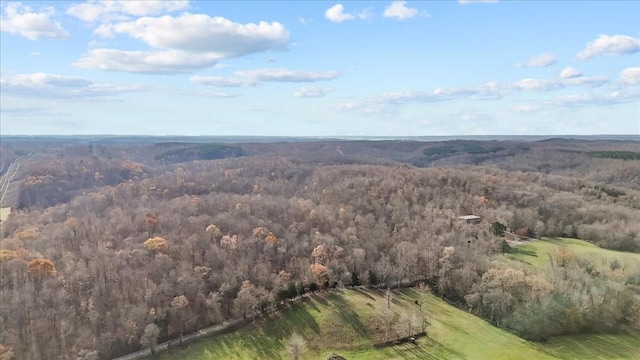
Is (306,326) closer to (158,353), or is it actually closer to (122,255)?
(158,353)

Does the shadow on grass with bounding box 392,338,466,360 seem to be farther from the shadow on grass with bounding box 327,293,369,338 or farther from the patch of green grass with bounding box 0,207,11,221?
the patch of green grass with bounding box 0,207,11,221

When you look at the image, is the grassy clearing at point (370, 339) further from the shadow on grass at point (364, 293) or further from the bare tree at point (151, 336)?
the bare tree at point (151, 336)

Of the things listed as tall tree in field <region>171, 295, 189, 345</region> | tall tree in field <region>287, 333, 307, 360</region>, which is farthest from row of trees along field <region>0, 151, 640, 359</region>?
tall tree in field <region>287, 333, 307, 360</region>

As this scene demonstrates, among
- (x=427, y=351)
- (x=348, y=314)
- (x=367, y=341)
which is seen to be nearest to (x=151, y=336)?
(x=348, y=314)

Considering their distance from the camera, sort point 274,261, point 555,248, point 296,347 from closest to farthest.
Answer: point 296,347 < point 274,261 < point 555,248

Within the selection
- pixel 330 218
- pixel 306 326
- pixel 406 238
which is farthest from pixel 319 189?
pixel 306 326

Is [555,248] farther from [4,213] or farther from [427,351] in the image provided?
[4,213]
